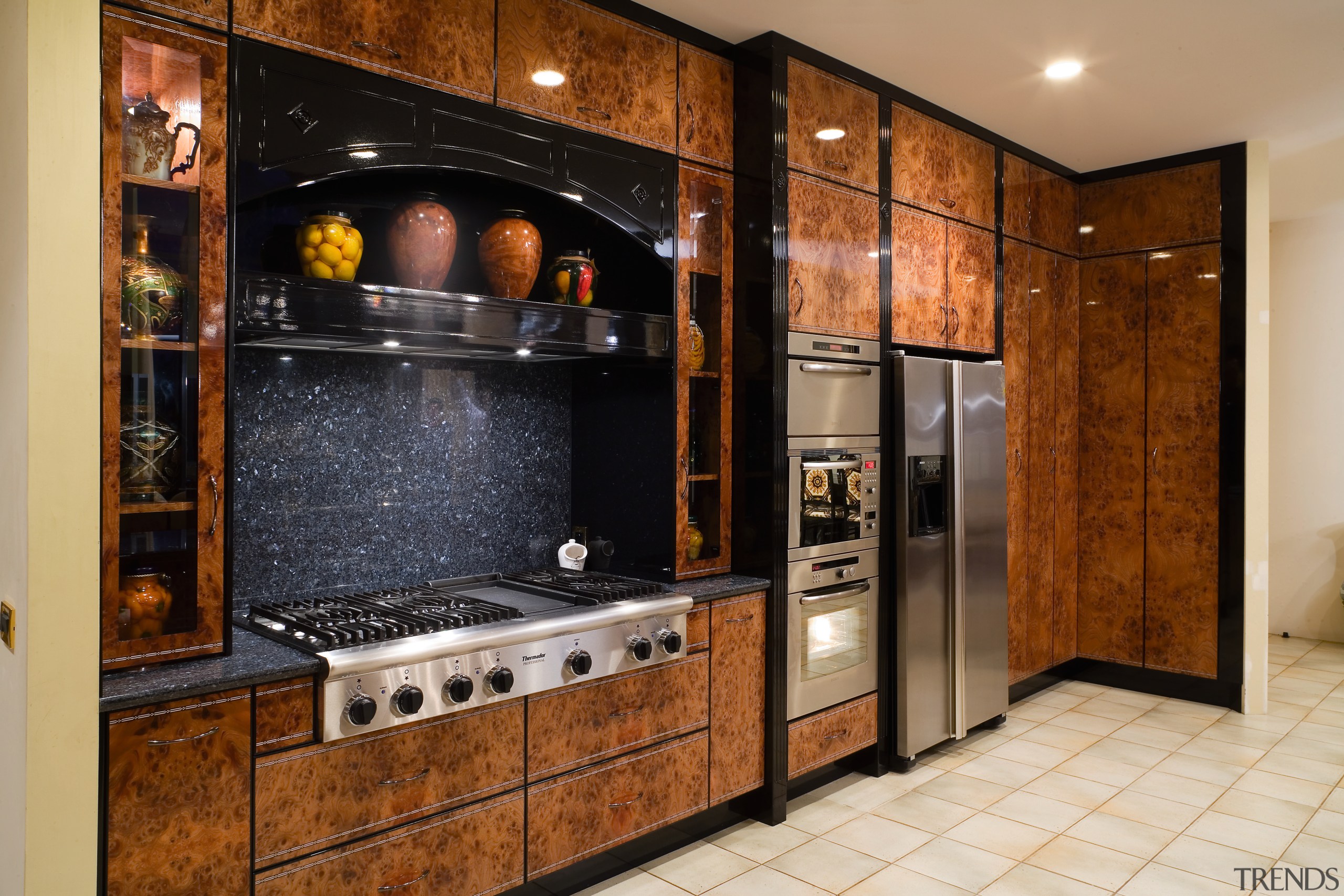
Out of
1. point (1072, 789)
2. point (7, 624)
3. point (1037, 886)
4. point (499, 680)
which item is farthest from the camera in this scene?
point (1072, 789)

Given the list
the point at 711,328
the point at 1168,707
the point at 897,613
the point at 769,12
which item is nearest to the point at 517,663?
the point at 711,328

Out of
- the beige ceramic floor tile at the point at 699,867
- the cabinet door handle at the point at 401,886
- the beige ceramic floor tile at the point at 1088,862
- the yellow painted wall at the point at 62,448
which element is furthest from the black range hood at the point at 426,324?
the beige ceramic floor tile at the point at 1088,862

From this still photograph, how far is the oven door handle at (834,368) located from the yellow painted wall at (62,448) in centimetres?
235

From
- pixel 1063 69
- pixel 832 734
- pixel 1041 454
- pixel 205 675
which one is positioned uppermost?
pixel 1063 69

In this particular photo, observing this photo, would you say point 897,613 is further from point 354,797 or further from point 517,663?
point 354,797

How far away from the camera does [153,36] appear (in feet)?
6.44

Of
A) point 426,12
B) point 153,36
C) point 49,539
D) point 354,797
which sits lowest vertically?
point 354,797

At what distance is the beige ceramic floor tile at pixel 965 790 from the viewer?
349cm

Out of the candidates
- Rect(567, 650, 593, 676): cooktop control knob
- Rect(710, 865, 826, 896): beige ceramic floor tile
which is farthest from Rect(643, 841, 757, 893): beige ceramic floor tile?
Rect(567, 650, 593, 676): cooktop control knob

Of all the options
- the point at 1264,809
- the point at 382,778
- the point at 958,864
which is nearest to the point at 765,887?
the point at 958,864

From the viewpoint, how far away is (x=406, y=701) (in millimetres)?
2145

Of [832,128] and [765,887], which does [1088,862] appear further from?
[832,128]

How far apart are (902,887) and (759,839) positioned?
54cm

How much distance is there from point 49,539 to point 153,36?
1145 millimetres
